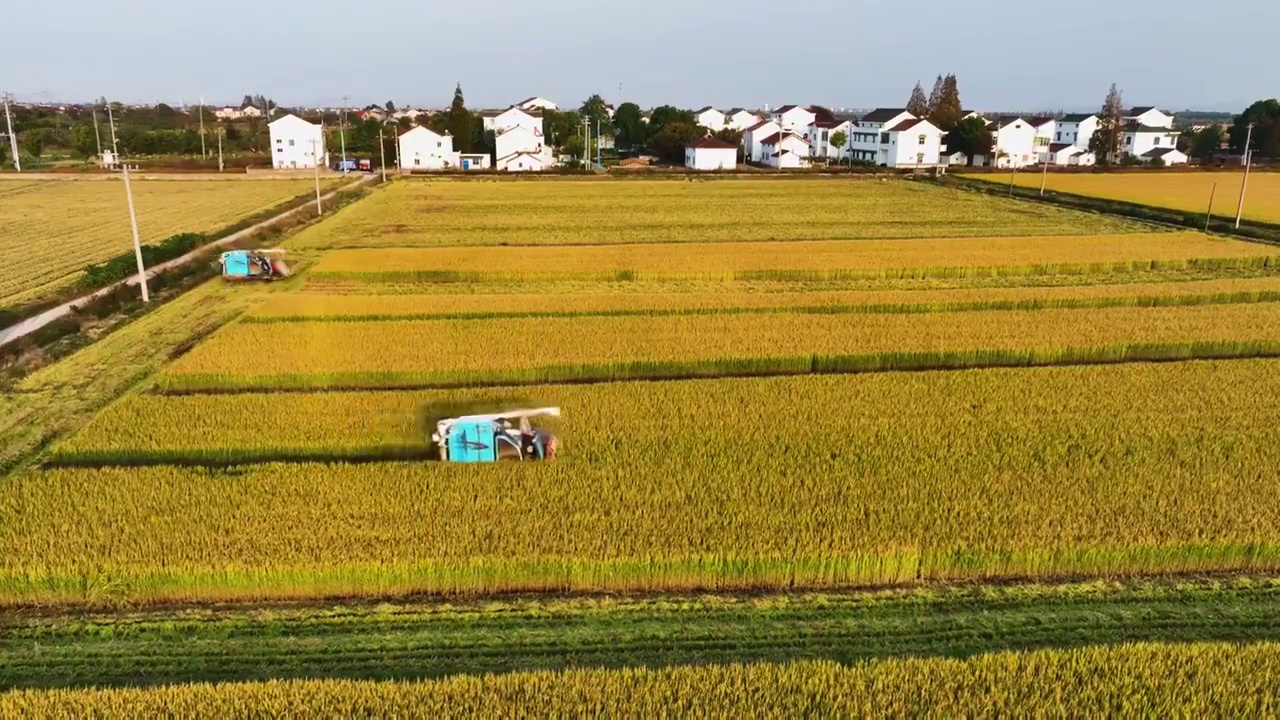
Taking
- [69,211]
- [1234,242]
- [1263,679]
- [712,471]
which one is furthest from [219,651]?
[69,211]

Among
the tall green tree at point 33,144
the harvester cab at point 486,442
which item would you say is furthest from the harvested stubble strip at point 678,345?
the tall green tree at point 33,144

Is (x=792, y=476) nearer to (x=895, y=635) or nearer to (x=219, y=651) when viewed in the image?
(x=895, y=635)

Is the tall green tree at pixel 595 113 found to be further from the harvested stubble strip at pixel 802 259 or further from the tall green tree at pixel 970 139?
the harvested stubble strip at pixel 802 259

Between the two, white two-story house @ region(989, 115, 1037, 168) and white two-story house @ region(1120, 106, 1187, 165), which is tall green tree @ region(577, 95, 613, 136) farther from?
white two-story house @ region(1120, 106, 1187, 165)

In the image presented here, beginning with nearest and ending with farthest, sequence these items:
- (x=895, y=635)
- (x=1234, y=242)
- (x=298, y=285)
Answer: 1. (x=895, y=635)
2. (x=298, y=285)
3. (x=1234, y=242)

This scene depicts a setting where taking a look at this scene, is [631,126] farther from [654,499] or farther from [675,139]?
[654,499]

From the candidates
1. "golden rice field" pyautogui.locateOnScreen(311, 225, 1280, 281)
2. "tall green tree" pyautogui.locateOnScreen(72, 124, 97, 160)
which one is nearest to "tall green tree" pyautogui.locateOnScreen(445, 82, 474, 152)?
"tall green tree" pyautogui.locateOnScreen(72, 124, 97, 160)
